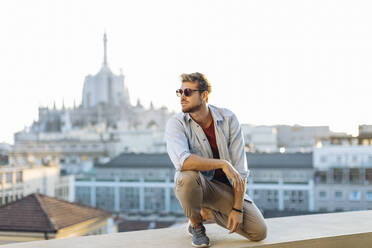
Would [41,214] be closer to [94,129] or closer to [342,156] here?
[342,156]

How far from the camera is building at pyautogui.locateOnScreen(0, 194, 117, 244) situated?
6.42 meters

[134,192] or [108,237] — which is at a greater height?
[108,237]

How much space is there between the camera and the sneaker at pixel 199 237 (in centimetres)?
183

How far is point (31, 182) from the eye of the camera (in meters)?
15.0

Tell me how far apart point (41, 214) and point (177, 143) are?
20.4 feet

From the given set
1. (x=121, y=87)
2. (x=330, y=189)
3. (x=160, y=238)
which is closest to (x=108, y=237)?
(x=160, y=238)

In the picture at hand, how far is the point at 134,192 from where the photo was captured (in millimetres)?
21156

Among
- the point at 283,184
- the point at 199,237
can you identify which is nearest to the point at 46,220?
the point at 199,237

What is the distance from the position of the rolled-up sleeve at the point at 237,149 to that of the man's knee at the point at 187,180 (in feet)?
0.70

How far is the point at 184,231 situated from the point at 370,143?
61.1ft

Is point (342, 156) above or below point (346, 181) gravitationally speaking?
above

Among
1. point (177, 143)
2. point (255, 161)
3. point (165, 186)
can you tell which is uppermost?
point (177, 143)

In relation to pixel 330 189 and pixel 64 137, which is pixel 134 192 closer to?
pixel 330 189

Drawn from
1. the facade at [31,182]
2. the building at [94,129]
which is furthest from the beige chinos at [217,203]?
the building at [94,129]
